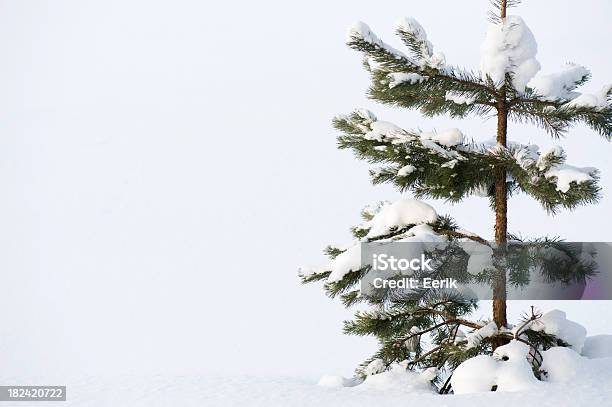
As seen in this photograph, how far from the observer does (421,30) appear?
6336 millimetres

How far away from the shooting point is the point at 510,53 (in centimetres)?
627

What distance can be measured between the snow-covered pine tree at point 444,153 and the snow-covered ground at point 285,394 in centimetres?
94

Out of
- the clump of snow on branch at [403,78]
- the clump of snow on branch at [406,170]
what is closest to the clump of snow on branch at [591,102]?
the clump of snow on branch at [403,78]

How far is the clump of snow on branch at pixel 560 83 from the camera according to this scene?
612cm

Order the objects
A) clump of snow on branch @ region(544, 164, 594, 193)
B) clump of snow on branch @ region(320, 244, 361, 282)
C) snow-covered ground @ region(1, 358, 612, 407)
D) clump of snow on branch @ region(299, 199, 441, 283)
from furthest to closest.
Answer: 1. clump of snow on branch @ region(299, 199, 441, 283)
2. clump of snow on branch @ region(320, 244, 361, 282)
3. clump of snow on branch @ region(544, 164, 594, 193)
4. snow-covered ground @ region(1, 358, 612, 407)

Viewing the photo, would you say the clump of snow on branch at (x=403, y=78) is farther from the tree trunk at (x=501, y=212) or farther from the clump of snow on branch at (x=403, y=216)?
the clump of snow on branch at (x=403, y=216)

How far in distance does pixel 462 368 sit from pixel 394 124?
2.54m

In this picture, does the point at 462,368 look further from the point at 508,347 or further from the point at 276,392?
the point at 276,392

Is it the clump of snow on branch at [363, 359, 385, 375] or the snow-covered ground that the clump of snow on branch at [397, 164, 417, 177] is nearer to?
the clump of snow on branch at [363, 359, 385, 375]

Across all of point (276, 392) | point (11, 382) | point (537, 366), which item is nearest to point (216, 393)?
point (276, 392)

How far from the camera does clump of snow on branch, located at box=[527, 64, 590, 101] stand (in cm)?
612

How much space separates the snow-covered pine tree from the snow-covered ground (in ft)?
3.07

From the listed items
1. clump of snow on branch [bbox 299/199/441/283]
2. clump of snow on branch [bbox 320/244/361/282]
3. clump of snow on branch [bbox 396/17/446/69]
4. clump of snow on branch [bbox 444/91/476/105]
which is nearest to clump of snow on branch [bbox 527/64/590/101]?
clump of snow on branch [bbox 444/91/476/105]

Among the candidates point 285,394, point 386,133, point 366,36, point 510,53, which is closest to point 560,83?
point 510,53
